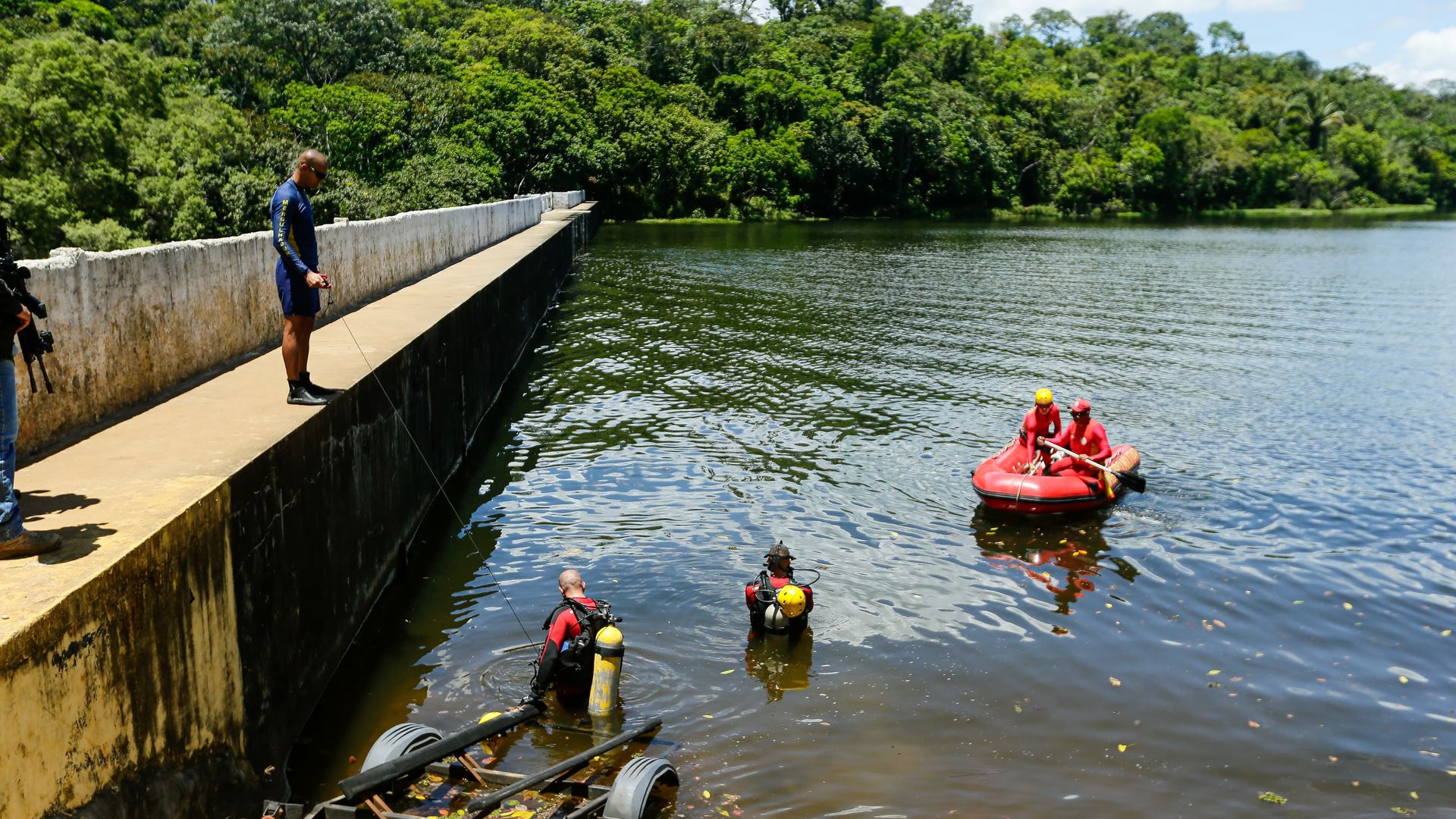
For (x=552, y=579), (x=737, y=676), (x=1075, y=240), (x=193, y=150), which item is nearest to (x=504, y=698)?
(x=737, y=676)

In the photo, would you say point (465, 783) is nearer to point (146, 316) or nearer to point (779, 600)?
point (779, 600)

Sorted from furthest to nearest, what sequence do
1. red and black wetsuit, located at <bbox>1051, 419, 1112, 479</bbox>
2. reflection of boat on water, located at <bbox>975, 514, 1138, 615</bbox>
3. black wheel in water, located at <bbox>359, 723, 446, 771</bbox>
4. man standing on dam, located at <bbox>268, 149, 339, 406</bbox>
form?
red and black wetsuit, located at <bbox>1051, 419, 1112, 479</bbox> → reflection of boat on water, located at <bbox>975, 514, 1138, 615</bbox> → man standing on dam, located at <bbox>268, 149, 339, 406</bbox> → black wheel in water, located at <bbox>359, 723, 446, 771</bbox>

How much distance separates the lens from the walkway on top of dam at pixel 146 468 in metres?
5.85

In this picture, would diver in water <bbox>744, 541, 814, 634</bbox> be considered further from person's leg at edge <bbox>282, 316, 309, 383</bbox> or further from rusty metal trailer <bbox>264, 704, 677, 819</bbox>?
person's leg at edge <bbox>282, 316, 309, 383</bbox>

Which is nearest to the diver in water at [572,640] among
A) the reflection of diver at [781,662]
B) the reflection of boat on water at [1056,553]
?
the reflection of diver at [781,662]

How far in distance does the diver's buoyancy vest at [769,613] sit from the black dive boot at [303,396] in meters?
4.30

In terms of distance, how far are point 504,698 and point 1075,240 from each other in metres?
63.7

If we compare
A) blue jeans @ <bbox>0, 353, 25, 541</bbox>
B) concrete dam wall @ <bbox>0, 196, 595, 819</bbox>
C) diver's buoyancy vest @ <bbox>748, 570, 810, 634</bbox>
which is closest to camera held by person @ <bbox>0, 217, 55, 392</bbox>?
blue jeans @ <bbox>0, 353, 25, 541</bbox>

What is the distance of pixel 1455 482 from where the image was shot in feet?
57.1

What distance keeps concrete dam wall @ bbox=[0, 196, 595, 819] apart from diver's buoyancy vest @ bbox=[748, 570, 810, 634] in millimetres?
3678

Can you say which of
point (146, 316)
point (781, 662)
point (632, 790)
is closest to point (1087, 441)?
point (781, 662)

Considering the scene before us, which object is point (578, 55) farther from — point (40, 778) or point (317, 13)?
point (40, 778)

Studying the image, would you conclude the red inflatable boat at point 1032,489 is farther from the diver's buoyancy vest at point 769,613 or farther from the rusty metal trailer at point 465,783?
the rusty metal trailer at point 465,783

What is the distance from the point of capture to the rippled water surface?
29.3 ft
